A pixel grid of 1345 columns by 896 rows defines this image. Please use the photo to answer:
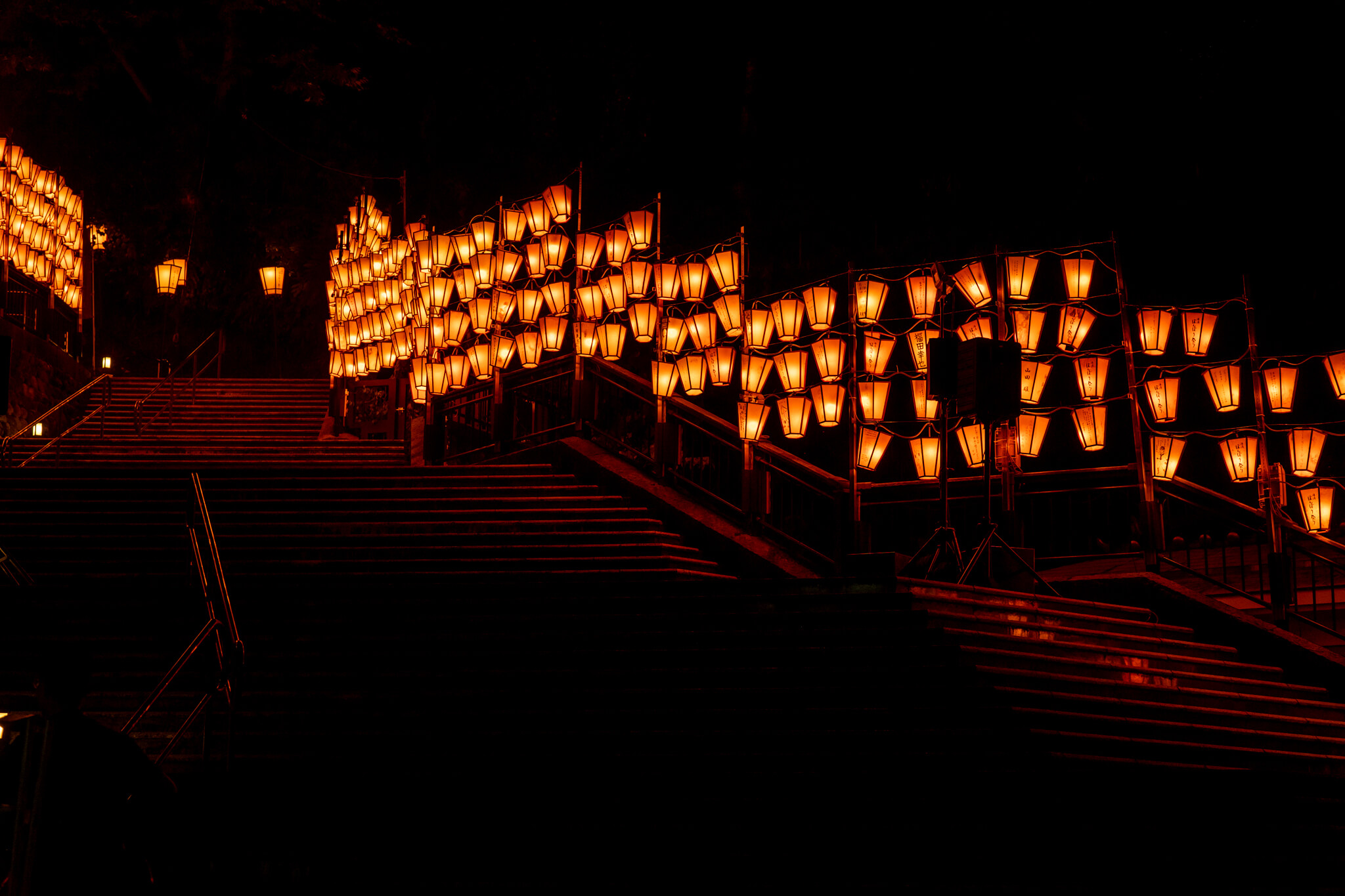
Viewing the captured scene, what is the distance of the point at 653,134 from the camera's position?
24125 mm

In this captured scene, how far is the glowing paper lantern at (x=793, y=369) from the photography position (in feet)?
42.5

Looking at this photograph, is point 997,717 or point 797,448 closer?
point 997,717

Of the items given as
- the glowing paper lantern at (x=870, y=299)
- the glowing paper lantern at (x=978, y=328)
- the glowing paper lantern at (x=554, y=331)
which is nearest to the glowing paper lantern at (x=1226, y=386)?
the glowing paper lantern at (x=978, y=328)

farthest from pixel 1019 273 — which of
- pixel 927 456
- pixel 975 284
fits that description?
pixel 927 456

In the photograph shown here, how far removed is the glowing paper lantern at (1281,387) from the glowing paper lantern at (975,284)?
2.74 metres

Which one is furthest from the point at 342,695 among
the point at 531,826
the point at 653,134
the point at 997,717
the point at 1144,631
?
the point at 653,134

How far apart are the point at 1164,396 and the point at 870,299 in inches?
125

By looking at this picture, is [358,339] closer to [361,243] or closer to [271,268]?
[361,243]

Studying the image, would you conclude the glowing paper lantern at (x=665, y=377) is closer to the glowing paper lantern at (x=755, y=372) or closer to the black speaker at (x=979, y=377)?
the glowing paper lantern at (x=755, y=372)

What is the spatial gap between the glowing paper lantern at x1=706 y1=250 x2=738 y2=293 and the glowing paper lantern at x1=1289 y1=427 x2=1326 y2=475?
5900 millimetres

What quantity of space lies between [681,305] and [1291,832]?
945 cm

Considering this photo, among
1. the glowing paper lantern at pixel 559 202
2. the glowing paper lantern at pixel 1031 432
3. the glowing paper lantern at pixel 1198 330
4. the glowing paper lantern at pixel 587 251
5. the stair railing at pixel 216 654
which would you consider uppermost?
the glowing paper lantern at pixel 559 202

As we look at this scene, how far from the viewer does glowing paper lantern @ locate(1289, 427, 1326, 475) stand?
12.0 metres

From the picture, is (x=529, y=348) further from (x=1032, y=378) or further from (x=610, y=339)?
(x=1032, y=378)
